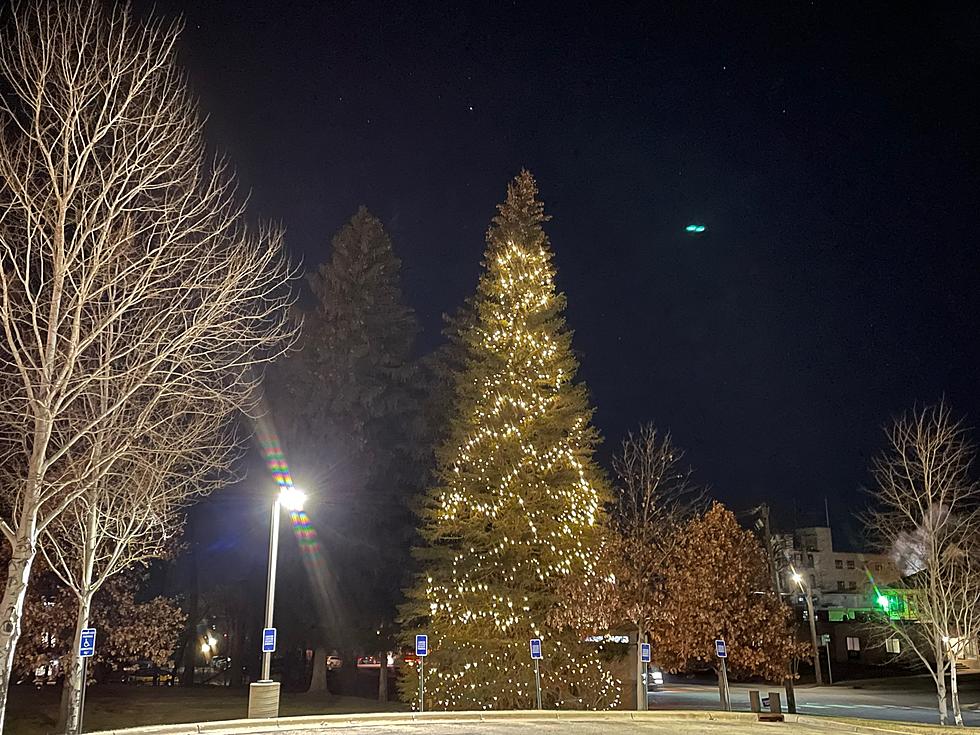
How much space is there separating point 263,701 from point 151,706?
14.1 m

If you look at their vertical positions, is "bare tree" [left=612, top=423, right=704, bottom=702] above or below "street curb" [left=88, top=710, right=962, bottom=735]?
above

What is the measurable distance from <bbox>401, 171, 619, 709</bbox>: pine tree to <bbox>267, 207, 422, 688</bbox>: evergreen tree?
573cm

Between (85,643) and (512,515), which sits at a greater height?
(512,515)

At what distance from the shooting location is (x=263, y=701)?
18.8m

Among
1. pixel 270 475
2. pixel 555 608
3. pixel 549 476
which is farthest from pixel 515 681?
pixel 270 475

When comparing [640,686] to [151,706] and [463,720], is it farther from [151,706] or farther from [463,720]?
[151,706]

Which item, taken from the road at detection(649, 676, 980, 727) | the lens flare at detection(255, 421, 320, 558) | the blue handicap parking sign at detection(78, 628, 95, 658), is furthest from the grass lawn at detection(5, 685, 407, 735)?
the road at detection(649, 676, 980, 727)

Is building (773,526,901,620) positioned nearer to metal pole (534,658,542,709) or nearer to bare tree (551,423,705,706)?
bare tree (551,423,705,706)

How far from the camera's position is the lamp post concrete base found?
1869cm

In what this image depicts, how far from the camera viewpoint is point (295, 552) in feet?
111

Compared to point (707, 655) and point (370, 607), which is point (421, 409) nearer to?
point (370, 607)

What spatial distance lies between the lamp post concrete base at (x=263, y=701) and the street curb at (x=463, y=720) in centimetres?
35

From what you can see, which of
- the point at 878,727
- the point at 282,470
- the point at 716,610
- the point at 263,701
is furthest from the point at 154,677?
the point at 878,727

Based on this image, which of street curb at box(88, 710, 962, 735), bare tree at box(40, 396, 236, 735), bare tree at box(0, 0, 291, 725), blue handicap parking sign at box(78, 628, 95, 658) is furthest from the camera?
bare tree at box(40, 396, 236, 735)
